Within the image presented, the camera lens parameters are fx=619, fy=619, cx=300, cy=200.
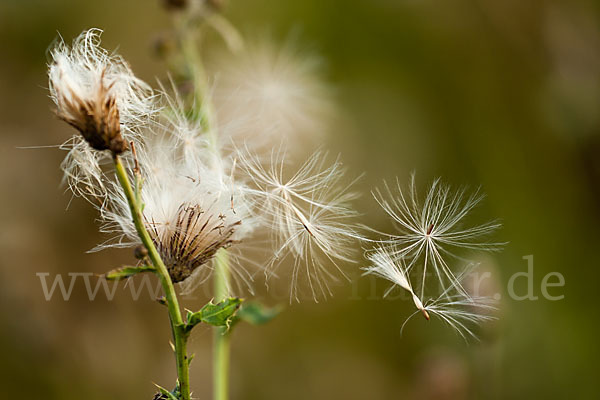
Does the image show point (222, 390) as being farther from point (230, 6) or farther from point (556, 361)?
point (230, 6)

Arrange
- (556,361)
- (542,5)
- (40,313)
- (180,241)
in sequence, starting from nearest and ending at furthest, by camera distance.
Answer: (180,241) < (40,313) < (556,361) < (542,5)

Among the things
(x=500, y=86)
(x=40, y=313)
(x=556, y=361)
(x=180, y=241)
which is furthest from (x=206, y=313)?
(x=500, y=86)

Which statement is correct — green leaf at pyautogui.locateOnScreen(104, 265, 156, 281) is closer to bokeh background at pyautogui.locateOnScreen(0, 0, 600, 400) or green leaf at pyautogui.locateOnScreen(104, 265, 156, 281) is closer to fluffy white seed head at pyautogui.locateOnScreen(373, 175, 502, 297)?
fluffy white seed head at pyautogui.locateOnScreen(373, 175, 502, 297)

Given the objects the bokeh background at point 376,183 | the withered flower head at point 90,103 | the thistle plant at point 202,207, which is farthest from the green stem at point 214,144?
the bokeh background at point 376,183

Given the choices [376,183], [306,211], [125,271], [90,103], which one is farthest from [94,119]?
[376,183]

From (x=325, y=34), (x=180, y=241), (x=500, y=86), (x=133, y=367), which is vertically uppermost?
(x=325, y=34)

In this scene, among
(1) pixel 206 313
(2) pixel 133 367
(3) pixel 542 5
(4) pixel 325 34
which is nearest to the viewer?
(1) pixel 206 313

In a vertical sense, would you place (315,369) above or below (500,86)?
below

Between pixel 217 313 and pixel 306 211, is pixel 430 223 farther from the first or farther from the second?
pixel 217 313
